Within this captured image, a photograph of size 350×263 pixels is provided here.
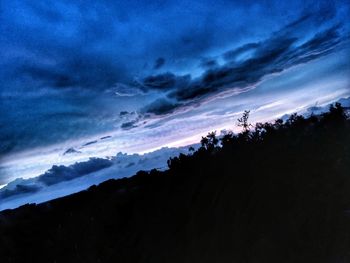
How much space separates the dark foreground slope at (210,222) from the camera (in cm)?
527

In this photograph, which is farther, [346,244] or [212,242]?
[346,244]

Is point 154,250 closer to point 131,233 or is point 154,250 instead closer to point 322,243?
point 131,233

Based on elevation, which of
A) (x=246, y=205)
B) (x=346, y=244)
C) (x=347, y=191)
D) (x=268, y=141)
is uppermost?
(x=268, y=141)

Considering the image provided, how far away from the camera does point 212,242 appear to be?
5.37m

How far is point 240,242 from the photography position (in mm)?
5695

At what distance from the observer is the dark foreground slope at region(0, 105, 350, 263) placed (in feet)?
17.3

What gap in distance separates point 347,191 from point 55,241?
6.89 meters

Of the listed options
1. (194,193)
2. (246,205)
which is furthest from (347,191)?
(194,193)

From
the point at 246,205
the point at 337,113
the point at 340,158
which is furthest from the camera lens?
the point at 337,113

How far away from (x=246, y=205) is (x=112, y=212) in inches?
88.0

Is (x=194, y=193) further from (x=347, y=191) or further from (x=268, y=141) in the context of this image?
(x=347, y=191)

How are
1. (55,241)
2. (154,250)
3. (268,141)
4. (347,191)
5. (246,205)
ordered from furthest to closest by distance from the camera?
(268,141)
(347,191)
(246,205)
(55,241)
(154,250)

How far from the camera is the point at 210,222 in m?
5.50

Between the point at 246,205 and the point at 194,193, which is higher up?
the point at 194,193
